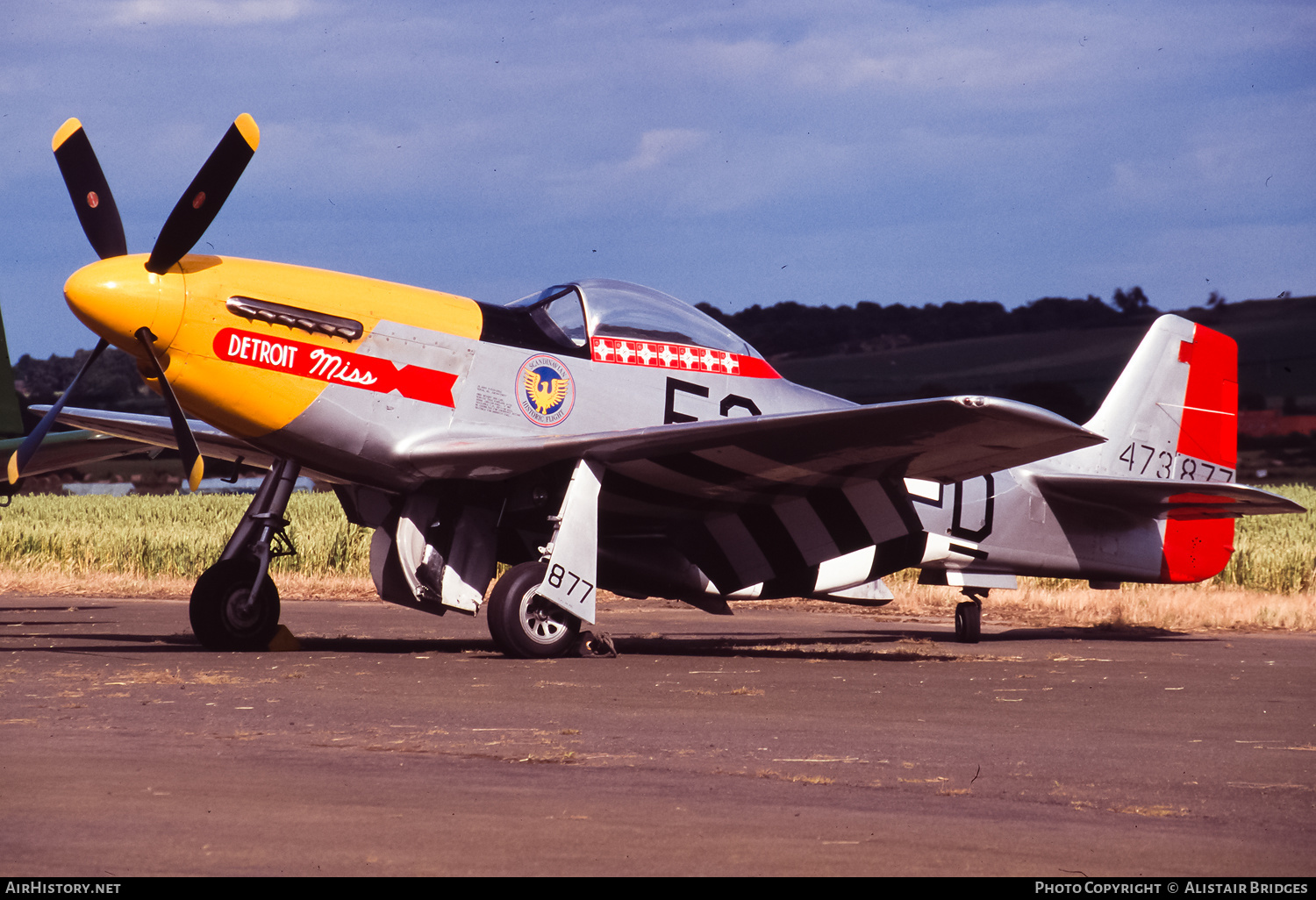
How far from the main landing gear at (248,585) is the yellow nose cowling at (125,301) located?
5.09ft

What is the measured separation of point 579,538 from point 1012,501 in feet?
16.7

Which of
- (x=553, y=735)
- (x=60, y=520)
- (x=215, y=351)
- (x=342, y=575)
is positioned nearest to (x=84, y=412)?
(x=215, y=351)

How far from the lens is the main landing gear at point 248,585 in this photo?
31.8 feet

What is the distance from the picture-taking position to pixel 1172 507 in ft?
41.9

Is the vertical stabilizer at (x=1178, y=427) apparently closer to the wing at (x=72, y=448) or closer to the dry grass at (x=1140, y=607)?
the dry grass at (x=1140, y=607)

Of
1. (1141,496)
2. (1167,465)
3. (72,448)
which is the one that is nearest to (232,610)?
(72,448)

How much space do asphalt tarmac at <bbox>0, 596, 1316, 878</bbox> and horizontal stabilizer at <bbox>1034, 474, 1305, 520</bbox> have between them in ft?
9.30

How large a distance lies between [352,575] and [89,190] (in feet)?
42.1

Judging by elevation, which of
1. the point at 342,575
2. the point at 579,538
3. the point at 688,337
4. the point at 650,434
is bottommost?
the point at 342,575

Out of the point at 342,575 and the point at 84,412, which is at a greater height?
the point at 84,412

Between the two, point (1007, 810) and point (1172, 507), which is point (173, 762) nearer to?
point (1007, 810)

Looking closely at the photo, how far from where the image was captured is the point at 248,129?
902 centimetres

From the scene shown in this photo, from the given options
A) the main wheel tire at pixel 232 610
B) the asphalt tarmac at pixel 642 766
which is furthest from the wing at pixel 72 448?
the asphalt tarmac at pixel 642 766

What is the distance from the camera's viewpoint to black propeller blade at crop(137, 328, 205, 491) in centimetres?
882
